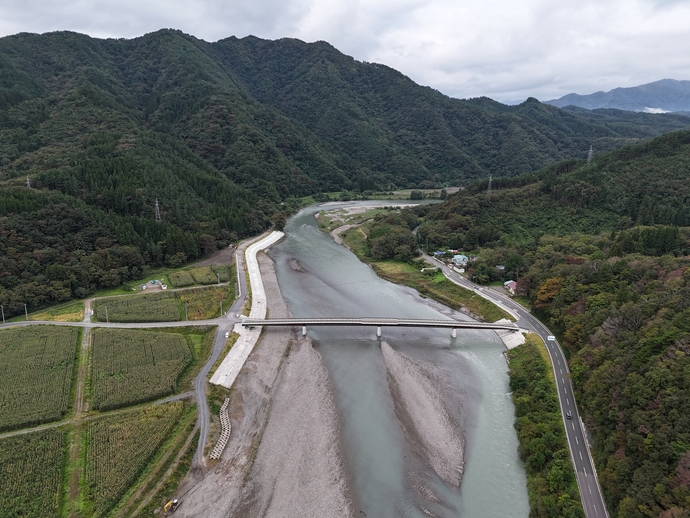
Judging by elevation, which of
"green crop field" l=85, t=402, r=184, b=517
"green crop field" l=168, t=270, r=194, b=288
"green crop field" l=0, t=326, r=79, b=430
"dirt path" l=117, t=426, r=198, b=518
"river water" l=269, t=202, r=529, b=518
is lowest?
"river water" l=269, t=202, r=529, b=518

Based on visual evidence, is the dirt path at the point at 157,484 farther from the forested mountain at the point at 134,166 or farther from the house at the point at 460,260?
the house at the point at 460,260

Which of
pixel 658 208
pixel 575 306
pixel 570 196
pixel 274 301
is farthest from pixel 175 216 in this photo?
pixel 658 208

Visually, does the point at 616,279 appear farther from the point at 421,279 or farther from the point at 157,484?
the point at 157,484

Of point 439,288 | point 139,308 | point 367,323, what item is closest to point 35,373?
point 139,308

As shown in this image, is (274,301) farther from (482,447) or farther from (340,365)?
(482,447)

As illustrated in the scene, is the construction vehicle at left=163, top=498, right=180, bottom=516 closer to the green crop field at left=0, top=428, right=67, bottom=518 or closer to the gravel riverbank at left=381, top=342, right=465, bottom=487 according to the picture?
the green crop field at left=0, top=428, right=67, bottom=518

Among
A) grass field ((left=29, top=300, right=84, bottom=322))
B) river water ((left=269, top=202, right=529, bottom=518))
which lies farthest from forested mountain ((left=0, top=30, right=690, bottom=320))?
river water ((left=269, top=202, right=529, bottom=518))
